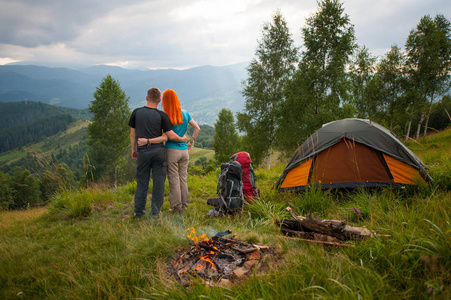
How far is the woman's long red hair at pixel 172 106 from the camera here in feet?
16.0

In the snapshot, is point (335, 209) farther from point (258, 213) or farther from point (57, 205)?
point (57, 205)

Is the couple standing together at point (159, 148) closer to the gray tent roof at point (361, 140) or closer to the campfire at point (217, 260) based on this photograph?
the campfire at point (217, 260)

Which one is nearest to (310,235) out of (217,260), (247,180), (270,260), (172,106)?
(270,260)

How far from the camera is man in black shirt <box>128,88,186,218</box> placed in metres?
4.56

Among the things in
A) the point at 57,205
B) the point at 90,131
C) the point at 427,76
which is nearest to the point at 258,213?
the point at 57,205

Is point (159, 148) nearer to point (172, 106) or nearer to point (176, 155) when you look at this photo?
point (176, 155)

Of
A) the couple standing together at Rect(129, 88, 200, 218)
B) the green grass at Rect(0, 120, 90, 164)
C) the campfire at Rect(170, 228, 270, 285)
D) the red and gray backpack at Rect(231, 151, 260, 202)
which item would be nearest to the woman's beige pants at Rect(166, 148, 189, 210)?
the couple standing together at Rect(129, 88, 200, 218)

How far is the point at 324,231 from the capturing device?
2.76 m

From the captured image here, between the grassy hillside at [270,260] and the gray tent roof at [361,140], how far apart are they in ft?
2.82

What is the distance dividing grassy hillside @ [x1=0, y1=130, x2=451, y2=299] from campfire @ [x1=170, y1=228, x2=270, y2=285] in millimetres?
133

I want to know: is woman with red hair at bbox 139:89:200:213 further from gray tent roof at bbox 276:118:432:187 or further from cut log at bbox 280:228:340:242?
cut log at bbox 280:228:340:242

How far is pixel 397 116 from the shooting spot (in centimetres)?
2580

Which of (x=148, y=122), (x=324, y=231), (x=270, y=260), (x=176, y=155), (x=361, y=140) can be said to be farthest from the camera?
(x=361, y=140)

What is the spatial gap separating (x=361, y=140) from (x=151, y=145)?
4677 mm
